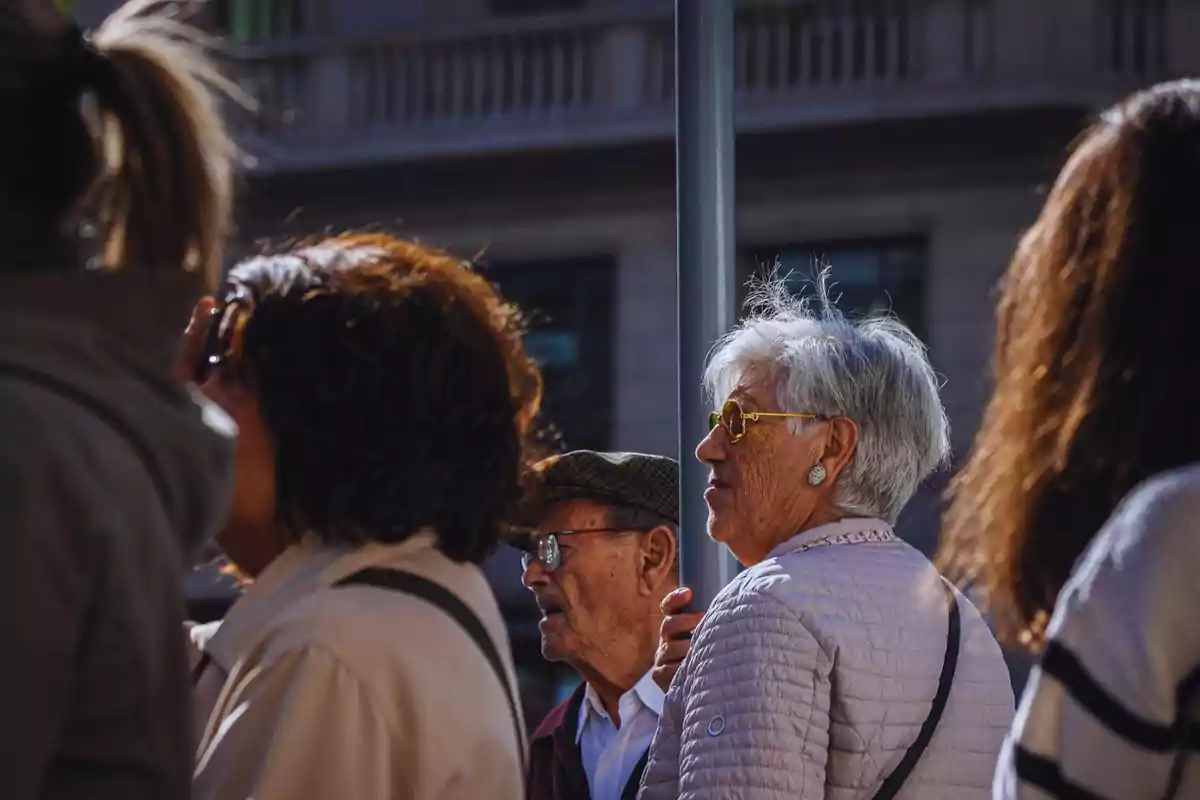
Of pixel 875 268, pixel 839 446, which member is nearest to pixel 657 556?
pixel 839 446

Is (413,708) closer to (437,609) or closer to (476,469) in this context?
(437,609)

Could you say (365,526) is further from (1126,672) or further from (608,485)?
(608,485)

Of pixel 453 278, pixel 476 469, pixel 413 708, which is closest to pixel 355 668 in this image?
pixel 413 708

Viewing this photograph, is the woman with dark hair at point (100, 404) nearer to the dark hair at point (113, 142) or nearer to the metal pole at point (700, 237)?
the dark hair at point (113, 142)

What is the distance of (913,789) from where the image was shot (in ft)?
9.78

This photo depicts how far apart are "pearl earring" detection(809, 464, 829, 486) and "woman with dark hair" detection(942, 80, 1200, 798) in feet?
3.18

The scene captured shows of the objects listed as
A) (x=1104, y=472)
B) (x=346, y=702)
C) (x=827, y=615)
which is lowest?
(x=827, y=615)

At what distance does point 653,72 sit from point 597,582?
37.0 feet

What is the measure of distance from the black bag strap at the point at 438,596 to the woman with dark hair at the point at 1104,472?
24.4 inches

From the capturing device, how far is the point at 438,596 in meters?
2.54

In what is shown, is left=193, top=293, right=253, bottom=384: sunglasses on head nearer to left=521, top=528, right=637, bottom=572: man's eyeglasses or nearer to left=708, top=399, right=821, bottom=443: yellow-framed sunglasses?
left=708, top=399, right=821, bottom=443: yellow-framed sunglasses

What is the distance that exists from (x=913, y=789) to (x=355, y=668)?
3.30ft

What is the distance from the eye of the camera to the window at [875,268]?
14.6 m

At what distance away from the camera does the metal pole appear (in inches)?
146
